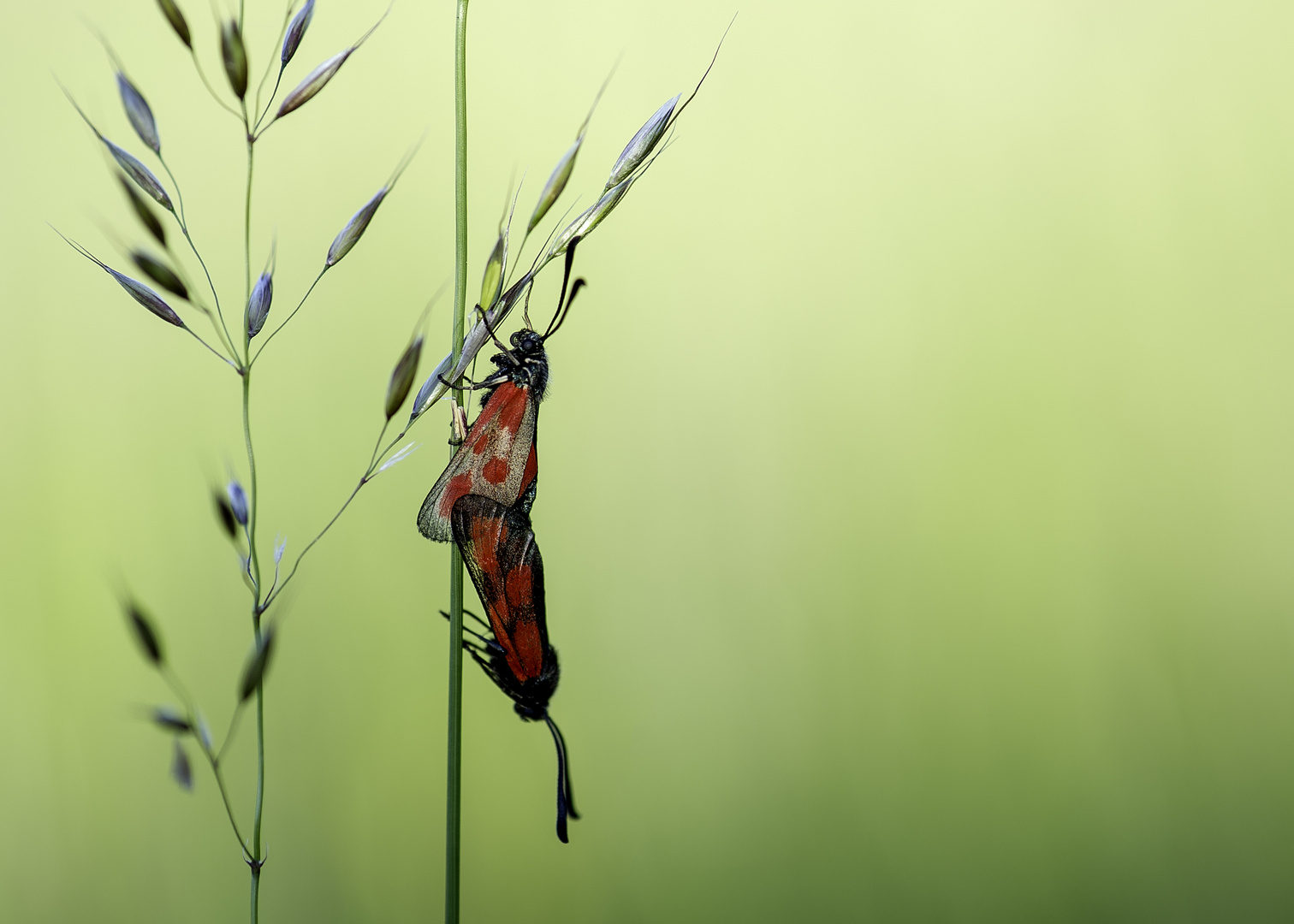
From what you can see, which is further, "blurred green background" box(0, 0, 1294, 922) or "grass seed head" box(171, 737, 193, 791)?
"blurred green background" box(0, 0, 1294, 922)

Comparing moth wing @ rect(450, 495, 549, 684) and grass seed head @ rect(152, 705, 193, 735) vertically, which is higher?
moth wing @ rect(450, 495, 549, 684)

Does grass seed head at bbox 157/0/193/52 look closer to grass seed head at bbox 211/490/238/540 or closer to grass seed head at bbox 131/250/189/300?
grass seed head at bbox 131/250/189/300

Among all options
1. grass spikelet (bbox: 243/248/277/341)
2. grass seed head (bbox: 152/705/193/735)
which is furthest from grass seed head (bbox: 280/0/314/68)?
grass seed head (bbox: 152/705/193/735)

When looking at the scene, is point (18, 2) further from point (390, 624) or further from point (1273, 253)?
point (1273, 253)

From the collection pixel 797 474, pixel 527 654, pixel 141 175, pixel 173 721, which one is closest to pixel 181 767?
pixel 173 721

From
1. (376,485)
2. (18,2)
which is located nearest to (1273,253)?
(376,485)

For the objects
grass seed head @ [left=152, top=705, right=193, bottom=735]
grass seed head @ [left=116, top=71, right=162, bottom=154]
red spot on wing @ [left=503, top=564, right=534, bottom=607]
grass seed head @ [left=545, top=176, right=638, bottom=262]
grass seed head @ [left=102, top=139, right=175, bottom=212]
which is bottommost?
grass seed head @ [left=152, top=705, right=193, bottom=735]

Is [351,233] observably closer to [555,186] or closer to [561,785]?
[555,186]

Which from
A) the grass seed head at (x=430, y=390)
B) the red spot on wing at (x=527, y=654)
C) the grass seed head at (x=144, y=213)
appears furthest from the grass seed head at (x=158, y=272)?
the red spot on wing at (x=527, y=654)
